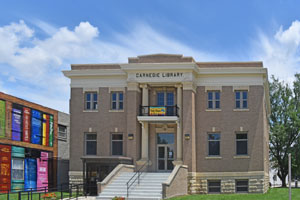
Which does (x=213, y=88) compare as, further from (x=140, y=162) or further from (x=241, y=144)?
(x=140, y=162)

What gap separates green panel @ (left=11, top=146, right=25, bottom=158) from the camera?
116 ft

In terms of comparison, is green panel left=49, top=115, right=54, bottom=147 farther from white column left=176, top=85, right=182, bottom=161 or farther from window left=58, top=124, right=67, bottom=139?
white column left=176, top=85, right=182, bottom=161

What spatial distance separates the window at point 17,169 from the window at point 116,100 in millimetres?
7757

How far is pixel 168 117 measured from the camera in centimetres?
3494

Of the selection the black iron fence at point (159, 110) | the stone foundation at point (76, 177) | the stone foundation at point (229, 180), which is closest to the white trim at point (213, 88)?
the black iron fence at point (159, 110)

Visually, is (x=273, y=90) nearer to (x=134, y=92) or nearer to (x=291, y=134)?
(x=291, y=134)

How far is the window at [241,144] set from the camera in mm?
35875

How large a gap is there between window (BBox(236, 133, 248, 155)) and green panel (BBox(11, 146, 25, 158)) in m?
15.5

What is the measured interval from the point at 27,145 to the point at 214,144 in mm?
13800

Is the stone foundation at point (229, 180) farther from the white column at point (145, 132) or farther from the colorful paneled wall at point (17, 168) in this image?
the colorful paneled wall at point (17, 168)

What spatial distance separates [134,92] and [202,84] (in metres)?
5.01

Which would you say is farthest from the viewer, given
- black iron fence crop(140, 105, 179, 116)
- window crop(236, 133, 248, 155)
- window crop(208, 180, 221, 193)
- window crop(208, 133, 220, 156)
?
window crop(208, 133, 220, 156)

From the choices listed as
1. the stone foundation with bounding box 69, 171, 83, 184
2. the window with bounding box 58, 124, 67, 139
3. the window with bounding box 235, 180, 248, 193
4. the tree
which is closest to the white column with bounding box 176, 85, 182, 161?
the window with bounding box 235, 180, 248, 193

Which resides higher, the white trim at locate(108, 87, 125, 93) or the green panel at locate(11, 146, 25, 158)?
the white trim at locate(108, 87, 125, 93)
